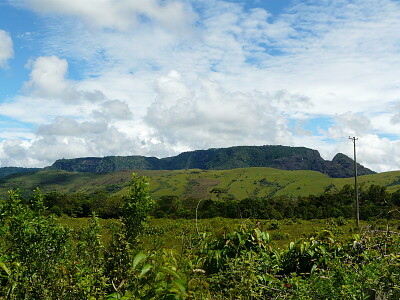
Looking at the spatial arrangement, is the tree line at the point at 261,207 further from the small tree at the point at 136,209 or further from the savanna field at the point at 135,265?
the small tree at the point at 136,209

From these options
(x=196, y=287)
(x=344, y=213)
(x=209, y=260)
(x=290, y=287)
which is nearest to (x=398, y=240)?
(x=290, y=287)

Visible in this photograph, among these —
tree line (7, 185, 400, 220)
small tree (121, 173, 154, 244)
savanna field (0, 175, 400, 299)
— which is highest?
small tree (121, 173, 154, 244)

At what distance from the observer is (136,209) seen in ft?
13.7

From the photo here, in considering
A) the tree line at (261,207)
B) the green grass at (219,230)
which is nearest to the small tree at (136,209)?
the green grass at (219,230)

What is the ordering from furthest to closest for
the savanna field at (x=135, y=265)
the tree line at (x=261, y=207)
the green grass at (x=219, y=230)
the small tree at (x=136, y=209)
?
the tree line at (x=261, y=207) → the green grass at (x=219, y=230) → the small tree at (x=136, y=209) → the savanna field at (x=135, y=265)

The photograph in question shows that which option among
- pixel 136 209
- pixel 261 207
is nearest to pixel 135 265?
pixel 136 209

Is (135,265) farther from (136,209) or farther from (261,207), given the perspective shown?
(261,207)

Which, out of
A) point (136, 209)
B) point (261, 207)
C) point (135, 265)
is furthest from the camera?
point (261, 207)

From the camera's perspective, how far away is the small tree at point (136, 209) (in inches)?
164

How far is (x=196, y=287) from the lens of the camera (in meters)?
3.21

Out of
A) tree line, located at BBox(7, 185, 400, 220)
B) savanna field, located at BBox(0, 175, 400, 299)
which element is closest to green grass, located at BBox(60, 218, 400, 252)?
savanna field, located at BBox(0, 175, 400, 299)

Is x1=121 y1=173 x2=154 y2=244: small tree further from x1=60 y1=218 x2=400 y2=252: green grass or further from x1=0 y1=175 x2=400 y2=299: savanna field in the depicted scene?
x1=60 y1=218 x2=400 y2=252: green grass

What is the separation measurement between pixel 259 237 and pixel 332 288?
1.98m

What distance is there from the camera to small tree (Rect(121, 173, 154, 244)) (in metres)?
4.18
